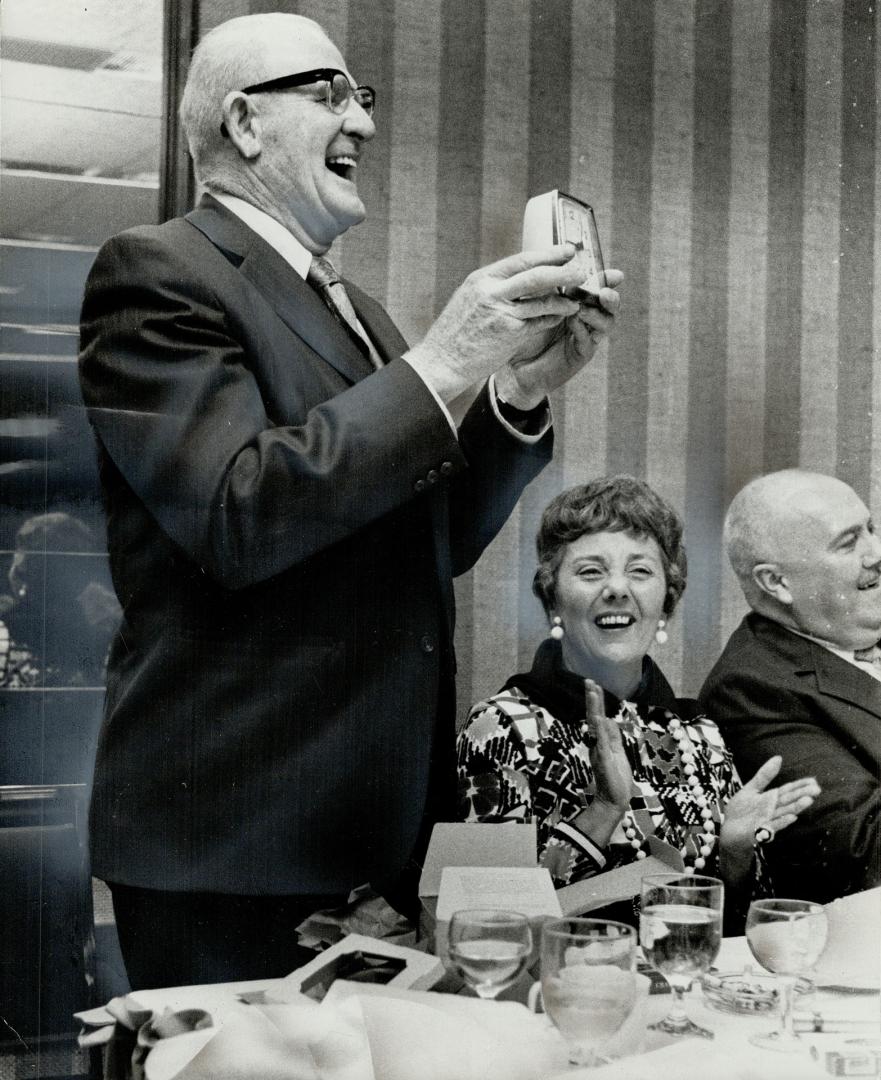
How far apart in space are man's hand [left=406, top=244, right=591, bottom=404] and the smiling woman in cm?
24

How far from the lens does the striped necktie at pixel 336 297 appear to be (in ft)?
5.66

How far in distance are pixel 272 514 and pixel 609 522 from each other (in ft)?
1.69

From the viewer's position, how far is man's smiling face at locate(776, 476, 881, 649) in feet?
6.49

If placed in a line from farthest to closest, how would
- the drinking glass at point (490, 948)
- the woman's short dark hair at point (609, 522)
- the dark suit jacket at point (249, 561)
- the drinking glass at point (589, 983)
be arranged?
the woman's short dark hair at point (609, 522) → the dark suit jacket at point (249, 561) → the drinking glass at point (490, 948) → the drinking glass at point (589, 983)

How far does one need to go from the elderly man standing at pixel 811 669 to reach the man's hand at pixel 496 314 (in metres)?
0.43

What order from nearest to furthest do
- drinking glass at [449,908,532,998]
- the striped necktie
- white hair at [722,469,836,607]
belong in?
drinking glass at [449,908,532,998] < the striped necktie < white hair at [722,469,836,607]

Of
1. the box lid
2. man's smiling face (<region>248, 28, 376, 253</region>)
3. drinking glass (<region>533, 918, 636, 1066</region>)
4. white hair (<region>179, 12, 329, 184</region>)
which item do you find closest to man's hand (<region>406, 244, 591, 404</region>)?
man's smiling face (<region>248, 28, 376, 253</region>)

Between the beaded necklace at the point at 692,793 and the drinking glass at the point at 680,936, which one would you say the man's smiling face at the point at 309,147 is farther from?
the drinking glass at the point at 680,936

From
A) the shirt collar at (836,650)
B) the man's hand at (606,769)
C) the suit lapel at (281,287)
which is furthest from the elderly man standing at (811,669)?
the suit lapel at (281,287)

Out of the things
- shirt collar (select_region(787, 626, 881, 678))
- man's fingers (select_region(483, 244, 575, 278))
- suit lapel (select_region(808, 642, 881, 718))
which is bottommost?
suit lapel (select_region(808, 642, 881, 718))

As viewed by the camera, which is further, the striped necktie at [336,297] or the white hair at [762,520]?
the white hair at [762,520]

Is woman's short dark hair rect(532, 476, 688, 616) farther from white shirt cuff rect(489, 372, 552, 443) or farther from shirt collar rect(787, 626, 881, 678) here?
shirt collar rect(787, 626, 881, 678)

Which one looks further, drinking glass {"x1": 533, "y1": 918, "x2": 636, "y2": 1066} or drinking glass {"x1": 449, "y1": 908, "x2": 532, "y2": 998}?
drinking glass {"x1": 449, "y1": 908, "x2": 532, "y2": 998}

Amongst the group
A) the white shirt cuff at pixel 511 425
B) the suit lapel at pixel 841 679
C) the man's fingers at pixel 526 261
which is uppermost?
the man's fingers at pixel 526 261
